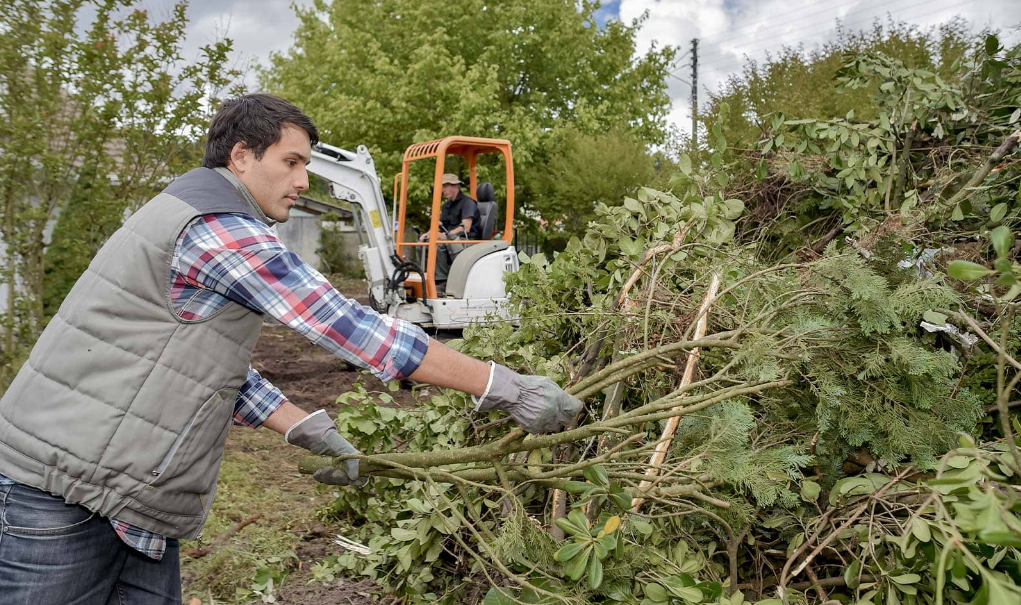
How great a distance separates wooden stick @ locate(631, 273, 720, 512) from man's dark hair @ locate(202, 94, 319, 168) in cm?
138

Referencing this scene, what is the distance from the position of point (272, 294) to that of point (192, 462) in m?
0.47

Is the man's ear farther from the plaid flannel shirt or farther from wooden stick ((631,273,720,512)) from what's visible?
wooden stick ((631,273,720,512))

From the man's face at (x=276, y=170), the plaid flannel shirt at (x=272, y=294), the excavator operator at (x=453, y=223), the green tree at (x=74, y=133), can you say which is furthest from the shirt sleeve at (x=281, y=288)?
the excavator operator at (x=453, y=223)

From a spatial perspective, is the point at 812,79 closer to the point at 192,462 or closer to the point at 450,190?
the point at 450,190

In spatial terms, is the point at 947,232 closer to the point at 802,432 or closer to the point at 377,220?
the point at 802,432

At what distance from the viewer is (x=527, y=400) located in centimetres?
197

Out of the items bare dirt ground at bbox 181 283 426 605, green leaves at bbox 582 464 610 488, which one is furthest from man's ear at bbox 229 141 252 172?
bare dirt ground at bbox 181 283 426 605

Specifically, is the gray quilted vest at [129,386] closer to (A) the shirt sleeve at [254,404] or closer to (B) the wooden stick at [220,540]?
(A) the shirt sleeve at [254,404]

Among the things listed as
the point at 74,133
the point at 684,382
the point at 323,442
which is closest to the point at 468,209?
the point at 74,133

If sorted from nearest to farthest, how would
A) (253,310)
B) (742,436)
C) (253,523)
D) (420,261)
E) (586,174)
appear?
(253,310), (742,436), (253,523), (420,261), (586,174)

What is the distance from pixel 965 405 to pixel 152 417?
93.5 inches

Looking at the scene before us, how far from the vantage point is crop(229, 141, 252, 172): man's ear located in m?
2.02

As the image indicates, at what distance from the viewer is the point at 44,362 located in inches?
71.9

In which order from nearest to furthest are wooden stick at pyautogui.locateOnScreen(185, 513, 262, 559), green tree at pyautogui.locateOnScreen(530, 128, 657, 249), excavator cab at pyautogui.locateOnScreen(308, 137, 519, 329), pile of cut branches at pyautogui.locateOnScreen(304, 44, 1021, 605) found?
pile of cut branches at pyautogui.locateOnScreen(304, 44, 1021, 605) < wooden stick at pyautogui.locateOnScreen(185, 513, 262, 559) < excavator cab at pyautogui.locateOnScreen(308, 137, 519, 329) < green tree at pyautogui.locateOnScreen(530, 128, 657, 249)
